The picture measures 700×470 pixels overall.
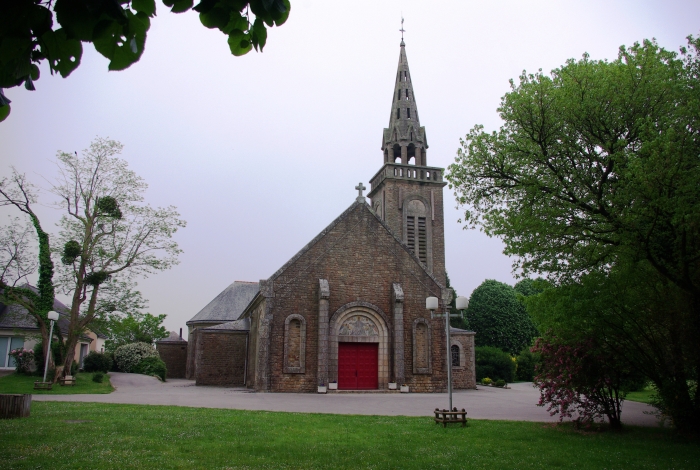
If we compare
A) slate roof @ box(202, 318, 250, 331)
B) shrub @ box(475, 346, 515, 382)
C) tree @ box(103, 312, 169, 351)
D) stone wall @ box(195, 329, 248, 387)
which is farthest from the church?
tree @ box(103, 312, 169, 351)

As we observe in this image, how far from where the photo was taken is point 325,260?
2609 centimetres

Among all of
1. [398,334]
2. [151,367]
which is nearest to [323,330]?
[398,334]

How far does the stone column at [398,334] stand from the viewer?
992 inches

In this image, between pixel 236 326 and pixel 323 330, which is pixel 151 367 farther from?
pixel 323 330

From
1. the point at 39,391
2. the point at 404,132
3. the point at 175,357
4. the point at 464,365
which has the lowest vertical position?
the point at 39,391

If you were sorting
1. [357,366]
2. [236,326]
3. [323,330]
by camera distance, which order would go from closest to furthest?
[323,330], [357,366], [236,326]

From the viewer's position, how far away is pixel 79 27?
2781 mm

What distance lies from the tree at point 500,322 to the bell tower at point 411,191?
2153 cm

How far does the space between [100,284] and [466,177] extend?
22.3 metres

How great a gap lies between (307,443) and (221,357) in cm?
2394

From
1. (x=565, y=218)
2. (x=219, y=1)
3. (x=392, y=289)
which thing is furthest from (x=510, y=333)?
(x=219, y=1)

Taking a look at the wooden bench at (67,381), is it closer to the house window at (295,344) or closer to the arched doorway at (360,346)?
the house window at (295,344)

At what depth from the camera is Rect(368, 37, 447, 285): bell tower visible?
121 feet

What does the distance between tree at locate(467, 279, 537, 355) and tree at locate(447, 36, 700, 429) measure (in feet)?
139
